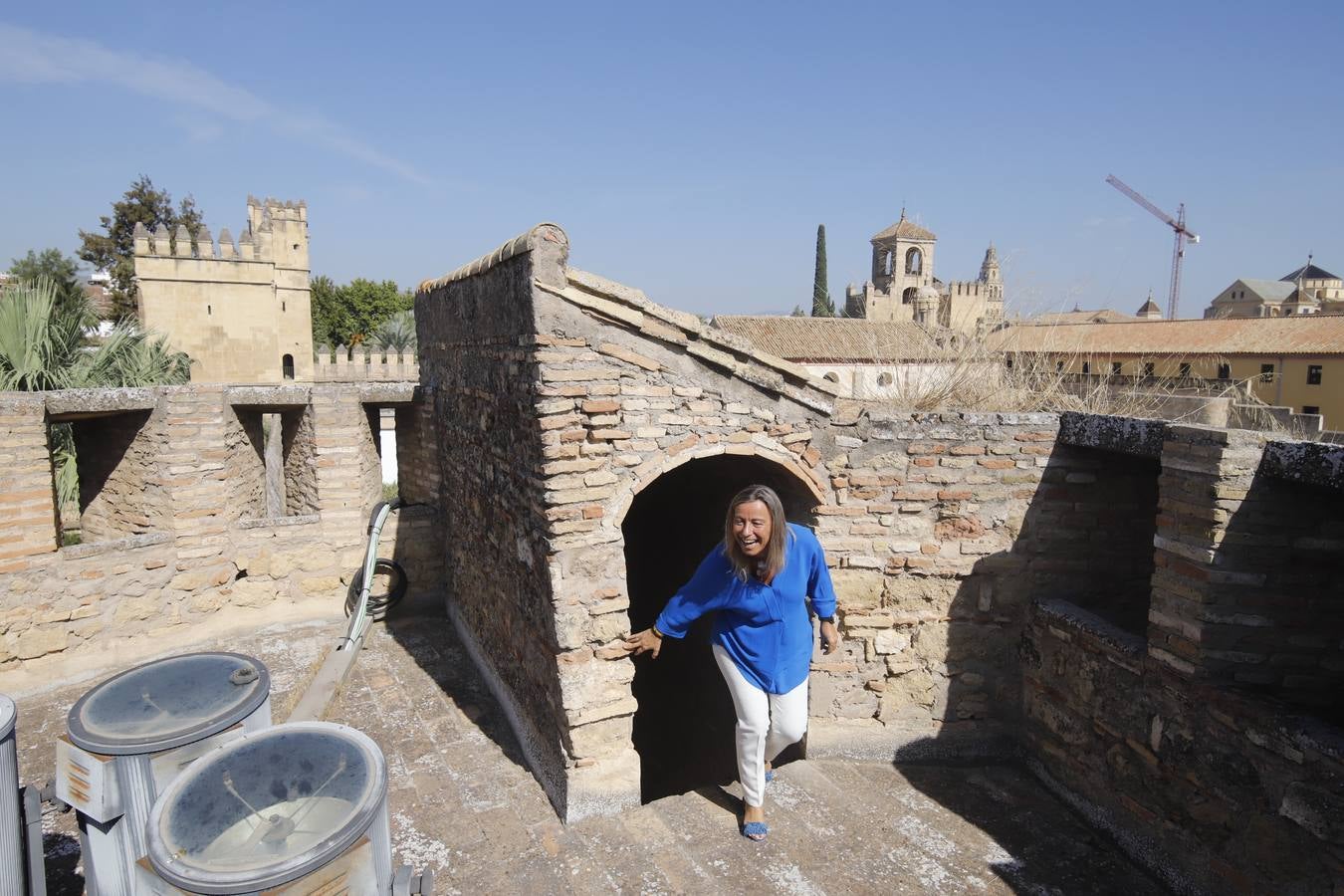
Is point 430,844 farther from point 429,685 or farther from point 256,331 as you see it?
point 256,331

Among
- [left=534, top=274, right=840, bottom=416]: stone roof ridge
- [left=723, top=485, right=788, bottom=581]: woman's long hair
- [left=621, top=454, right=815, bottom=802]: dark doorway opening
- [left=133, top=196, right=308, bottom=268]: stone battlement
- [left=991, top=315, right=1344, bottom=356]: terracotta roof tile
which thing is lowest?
[left=621, top=454, right=815, bottom=802]: dark doorway opening

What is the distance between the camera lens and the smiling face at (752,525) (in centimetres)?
388

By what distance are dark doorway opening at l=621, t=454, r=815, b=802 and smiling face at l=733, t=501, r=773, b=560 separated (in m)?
2.39

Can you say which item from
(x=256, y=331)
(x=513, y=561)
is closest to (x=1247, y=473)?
(x=513, y=561)

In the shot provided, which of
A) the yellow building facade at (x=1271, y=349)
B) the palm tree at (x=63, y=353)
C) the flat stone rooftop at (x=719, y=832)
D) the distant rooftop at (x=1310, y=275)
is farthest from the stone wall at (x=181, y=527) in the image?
the distant rooftop at (x=1310, y=275)

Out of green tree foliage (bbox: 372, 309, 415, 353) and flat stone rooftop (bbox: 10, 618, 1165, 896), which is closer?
flat stone rooftop (bbox: 10, 618, 1165, 896)

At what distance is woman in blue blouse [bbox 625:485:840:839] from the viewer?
3939mm

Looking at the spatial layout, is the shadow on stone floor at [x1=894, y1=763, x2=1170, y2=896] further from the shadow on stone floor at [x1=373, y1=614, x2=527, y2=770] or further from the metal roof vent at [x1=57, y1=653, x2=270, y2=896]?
the metal roof vent at [x1=57, y1=653, x2=270, y2=896]

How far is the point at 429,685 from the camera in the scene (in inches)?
244

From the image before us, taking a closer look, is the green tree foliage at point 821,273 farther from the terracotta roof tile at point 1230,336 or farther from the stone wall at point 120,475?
the stone wall at point 120,475

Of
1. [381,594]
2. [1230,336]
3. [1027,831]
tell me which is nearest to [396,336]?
[381,594]

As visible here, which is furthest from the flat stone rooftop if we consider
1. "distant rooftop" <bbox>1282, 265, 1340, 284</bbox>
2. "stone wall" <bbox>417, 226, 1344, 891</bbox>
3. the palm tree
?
"distant rooftop" <bbox>1282, 265, 1340, 284</bbox>

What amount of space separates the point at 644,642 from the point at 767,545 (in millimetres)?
1018

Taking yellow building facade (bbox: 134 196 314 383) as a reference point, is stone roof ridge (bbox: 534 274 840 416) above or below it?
below
